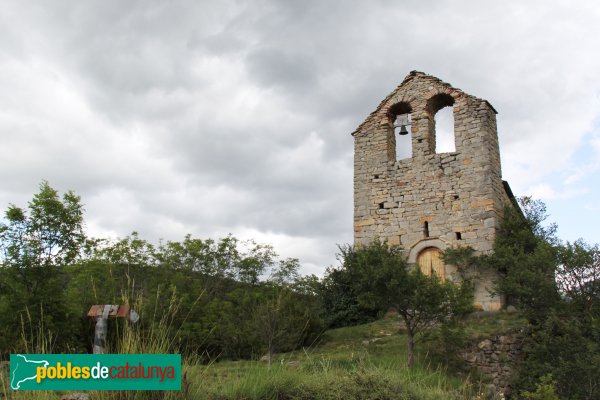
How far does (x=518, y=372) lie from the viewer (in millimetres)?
11531

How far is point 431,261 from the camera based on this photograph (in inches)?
615

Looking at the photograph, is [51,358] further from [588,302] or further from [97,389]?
[588,302]

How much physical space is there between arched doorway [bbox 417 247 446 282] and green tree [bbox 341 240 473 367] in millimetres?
3895

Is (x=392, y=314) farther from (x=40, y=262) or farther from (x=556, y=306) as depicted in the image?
(x=40, y=262)

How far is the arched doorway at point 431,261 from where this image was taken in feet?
50.6

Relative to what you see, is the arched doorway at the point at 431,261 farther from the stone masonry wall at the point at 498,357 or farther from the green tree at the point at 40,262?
the green tree at the point at 40,262

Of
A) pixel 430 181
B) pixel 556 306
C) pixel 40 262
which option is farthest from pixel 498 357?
pixel 40 262

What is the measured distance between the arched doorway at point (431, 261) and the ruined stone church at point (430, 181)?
0.10 feet

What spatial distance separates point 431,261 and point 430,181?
99.4 inches

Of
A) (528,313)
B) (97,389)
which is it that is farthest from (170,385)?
(528,313)

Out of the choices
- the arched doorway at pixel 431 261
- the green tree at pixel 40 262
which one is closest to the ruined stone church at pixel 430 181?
the arched doorway at pixel 431 261

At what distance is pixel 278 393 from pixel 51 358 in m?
2.16

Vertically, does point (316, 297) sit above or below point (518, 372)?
above

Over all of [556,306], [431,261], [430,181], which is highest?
[430,181]
